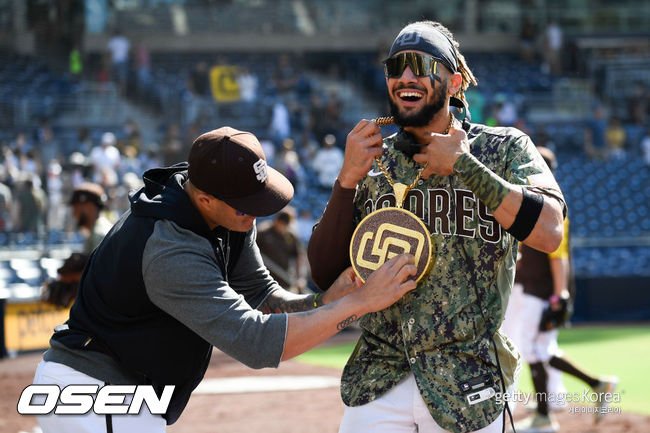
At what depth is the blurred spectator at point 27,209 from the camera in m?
14.8

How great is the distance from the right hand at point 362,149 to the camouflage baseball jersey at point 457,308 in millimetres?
182

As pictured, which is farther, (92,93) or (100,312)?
(92,93)

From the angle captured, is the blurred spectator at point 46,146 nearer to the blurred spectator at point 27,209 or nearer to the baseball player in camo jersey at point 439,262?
the blurred spectator at point 27,209

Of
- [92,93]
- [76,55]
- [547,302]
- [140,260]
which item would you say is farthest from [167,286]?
[76,55]

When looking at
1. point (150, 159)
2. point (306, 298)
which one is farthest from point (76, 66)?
point (306, 298)

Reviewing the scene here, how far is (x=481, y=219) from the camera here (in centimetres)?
336

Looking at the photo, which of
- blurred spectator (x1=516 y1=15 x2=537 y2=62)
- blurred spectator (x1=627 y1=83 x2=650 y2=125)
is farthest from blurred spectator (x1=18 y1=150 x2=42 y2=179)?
blurred spectator (x1=516 y1=15 x2=537 y2=62)

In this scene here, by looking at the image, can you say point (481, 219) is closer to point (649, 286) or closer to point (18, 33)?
point (649, 286)

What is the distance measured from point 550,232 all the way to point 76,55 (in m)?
22.8

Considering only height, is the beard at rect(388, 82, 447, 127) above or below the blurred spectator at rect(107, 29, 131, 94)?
above

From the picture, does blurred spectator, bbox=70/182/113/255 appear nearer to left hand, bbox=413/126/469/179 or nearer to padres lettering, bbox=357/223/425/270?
padres lettering, bbox=357/223/425/270

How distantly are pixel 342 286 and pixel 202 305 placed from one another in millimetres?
658

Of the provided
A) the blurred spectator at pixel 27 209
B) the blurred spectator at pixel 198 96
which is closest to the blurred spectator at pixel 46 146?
the blurred spectator at pixel 198 96

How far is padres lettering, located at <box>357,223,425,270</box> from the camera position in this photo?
3.32m
